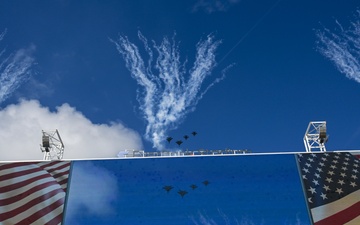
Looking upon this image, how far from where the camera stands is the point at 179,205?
19.2m

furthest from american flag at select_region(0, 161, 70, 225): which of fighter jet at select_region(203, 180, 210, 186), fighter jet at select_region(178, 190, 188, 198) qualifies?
fighter jet at select_region(203, 180, 210, 186)

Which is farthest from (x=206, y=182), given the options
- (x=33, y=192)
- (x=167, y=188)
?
(x=33, y=192)

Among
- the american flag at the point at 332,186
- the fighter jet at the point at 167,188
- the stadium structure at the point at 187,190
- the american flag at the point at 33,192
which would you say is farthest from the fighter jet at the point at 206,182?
the american flag at the point at 33,192

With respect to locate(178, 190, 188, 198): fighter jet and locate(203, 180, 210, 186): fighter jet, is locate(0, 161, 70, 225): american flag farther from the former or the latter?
locate(203, 180, 210, 186): fighter jet

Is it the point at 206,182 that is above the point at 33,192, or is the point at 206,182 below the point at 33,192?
above

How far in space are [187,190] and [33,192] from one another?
25.3 ft

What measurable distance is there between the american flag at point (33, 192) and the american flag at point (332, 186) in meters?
12.6

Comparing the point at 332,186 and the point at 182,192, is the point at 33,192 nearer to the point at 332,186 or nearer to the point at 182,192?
the point at 182,192

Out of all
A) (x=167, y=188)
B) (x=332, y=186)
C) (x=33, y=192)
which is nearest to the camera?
(x=33, y=192)

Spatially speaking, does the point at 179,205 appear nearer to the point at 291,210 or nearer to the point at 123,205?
the point at 123,205

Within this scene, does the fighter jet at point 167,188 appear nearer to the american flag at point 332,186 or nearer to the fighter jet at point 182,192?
the fighter jet at point 182,192

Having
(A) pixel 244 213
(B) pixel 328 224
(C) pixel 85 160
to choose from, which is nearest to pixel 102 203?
(C) pixel 85 160

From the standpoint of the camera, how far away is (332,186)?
1970 cm

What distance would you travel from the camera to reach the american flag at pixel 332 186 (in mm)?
18375
